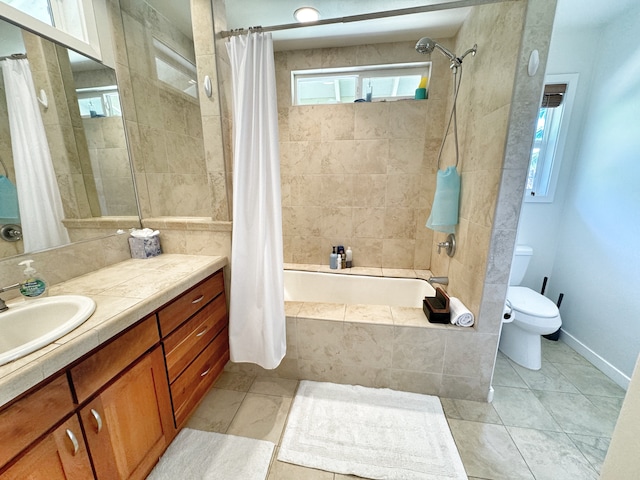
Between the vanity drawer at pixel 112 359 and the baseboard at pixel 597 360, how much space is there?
2784 mm

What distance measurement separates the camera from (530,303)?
1.83m

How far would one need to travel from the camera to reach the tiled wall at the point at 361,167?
2.13 m

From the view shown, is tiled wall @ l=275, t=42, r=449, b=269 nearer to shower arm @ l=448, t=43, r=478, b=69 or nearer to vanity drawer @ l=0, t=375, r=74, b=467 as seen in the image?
shower arm @ l=448, t=43, r=478, b=69

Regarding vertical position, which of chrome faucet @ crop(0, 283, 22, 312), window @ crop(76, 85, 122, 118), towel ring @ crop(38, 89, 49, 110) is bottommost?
chrome faucet @ crop(0, 283, 22, 312)

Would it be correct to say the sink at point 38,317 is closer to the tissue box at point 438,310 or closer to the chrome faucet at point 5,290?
the chrome faucet at point 5,290

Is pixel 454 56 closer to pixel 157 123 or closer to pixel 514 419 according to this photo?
pixel 157 123

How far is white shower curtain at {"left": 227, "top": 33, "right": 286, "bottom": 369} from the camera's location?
130cm

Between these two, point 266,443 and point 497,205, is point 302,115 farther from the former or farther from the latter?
point 266,443

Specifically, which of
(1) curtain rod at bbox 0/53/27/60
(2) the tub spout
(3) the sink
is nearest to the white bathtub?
(2) the tub spout

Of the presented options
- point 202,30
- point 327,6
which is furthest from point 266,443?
point 327,6

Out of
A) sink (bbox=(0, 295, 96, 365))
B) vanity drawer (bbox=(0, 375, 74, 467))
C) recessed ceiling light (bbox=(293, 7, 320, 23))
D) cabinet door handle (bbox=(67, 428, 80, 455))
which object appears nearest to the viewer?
vanity drawer (bbox=(0, 375, 74, 467))

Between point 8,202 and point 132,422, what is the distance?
41.5 inches

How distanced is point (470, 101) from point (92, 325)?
229cm

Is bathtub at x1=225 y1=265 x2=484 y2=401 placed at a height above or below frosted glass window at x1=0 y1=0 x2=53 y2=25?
below
